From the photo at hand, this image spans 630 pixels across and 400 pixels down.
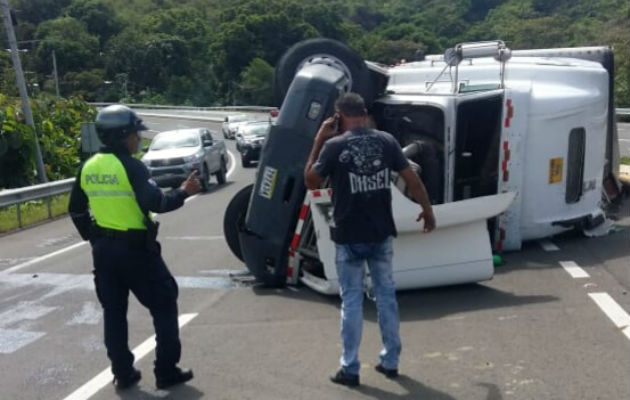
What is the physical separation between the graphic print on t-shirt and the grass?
12163 mm

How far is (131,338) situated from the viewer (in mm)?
7414

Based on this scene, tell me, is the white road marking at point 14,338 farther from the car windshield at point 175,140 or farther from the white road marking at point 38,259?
the car windshield at point 175,140

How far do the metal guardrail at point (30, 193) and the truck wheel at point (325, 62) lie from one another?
8.75 meters

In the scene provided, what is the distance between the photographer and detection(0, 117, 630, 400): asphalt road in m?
5.83

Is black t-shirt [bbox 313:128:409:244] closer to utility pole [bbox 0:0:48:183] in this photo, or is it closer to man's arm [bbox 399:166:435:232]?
man's arm [bbox 399:166:435:232]

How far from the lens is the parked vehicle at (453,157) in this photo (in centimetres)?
830

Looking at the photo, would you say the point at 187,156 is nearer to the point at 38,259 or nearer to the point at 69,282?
the point at 38,259

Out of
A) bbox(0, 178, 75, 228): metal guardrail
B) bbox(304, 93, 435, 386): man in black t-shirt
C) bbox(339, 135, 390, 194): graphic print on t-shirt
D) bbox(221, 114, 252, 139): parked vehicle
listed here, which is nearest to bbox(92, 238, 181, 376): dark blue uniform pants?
bbox(304, 93, 435, 386): man in black t-shirt

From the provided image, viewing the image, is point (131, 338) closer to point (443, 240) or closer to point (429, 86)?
point (443, 240)

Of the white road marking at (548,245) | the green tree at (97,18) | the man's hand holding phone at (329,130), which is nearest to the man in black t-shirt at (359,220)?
the man's hand holding phone at (329,130)

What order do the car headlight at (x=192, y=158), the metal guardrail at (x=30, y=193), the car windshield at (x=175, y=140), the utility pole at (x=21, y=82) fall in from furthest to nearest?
1. the car windshield at (x=175, y=140)
2. the utility pole at (x=21, y=82)
3. the car headlight at (x=192, y=158)
4. the metal guardrail at (x=30, y=193)

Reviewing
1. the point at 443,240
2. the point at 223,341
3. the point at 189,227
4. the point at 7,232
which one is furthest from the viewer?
the point at 7,232

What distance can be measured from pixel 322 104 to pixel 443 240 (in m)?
1.78

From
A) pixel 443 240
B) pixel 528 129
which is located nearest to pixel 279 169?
pixel 443 240
